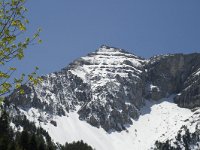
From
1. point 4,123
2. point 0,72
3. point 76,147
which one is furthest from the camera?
point 76,147

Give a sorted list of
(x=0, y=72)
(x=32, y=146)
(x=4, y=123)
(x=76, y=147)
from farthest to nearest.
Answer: (x=76, y=147) < (x=4, y=123) < (x=32, y=146) < (x=0, y=72)

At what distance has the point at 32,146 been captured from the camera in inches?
3824

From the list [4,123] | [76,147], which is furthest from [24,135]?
[76,147]

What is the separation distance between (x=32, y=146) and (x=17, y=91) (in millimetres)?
81117

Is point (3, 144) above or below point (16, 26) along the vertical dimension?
above

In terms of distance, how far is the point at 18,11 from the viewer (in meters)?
18.1

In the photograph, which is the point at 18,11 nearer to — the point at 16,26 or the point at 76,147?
the point at 16,26

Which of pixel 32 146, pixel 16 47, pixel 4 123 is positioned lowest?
pixel 16 47

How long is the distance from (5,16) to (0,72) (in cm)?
247

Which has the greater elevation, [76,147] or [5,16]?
[76,147]

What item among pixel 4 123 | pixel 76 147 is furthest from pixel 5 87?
pixel 76 147

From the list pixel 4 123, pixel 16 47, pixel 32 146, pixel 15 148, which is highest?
pixel 4 123

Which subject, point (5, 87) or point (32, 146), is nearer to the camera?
point (5, 87)

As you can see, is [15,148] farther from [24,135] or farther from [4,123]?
[4,123]
